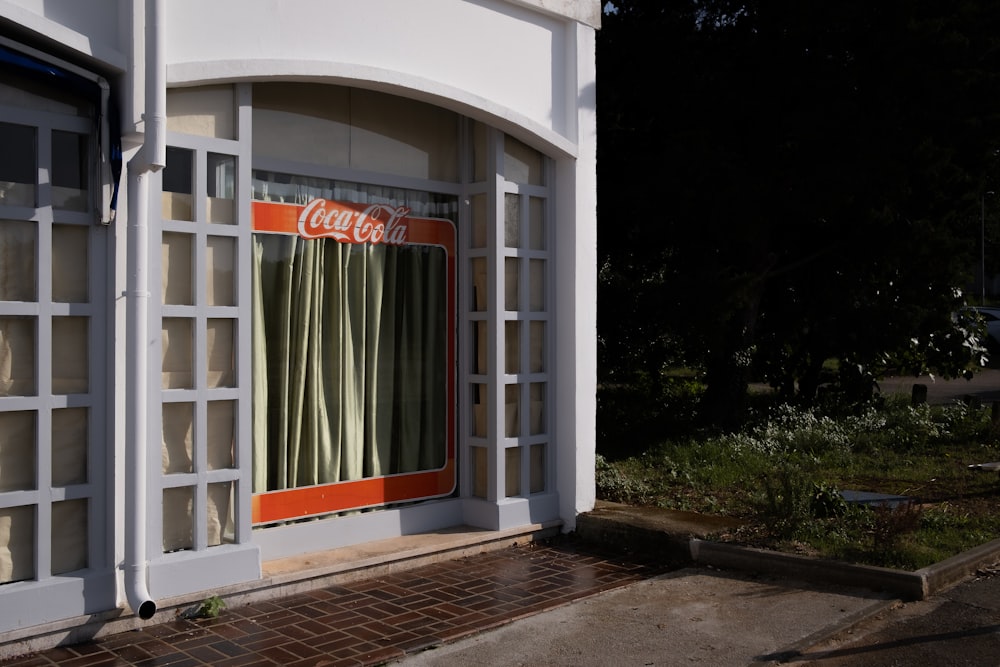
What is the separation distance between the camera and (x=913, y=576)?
6484mm

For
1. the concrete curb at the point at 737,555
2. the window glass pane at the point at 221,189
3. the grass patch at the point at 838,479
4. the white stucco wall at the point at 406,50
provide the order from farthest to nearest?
the grass patch at the point at 838,479 < the concrete curb at the point at 737,555 < the window glass pane at the point at 221,189 < the white stucco wall at the point at 406,50

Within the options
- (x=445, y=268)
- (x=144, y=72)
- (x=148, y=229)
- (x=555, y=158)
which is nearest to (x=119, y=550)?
(x=148, y=229)

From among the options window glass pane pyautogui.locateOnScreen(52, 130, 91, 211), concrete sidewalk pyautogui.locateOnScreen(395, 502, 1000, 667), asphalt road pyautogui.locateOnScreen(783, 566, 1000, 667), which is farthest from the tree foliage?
window glass pane pyautogui.locateOnScreen(52, 130, 91, 211)

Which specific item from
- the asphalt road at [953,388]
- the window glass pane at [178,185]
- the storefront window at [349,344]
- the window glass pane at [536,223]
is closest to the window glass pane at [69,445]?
the window glass pane at [178,185]

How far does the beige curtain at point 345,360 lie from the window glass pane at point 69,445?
1.51 meters

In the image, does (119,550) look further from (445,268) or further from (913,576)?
(913,576)

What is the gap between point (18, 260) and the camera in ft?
18.0

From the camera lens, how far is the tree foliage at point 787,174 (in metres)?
11.6

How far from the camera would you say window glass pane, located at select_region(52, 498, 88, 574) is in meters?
5.62

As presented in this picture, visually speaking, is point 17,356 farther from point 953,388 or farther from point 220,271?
point 953,388

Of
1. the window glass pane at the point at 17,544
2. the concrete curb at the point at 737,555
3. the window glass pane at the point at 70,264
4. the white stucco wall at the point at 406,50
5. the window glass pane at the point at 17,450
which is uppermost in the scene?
the white stucco wall at the point at 406,50

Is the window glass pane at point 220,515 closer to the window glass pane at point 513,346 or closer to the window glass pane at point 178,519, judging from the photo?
the window glass pane at point 178,519

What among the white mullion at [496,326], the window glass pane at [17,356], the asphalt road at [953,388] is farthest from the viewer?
the asphalt road at [953,388]

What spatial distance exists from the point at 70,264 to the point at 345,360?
2.41m
